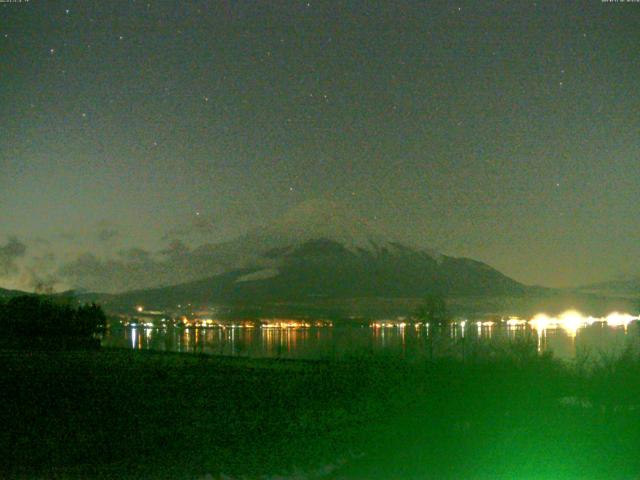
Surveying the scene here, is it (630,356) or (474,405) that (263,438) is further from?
(630,356)

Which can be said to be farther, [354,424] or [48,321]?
[48,321]

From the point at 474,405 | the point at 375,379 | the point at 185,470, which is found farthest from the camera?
the point at 375,379

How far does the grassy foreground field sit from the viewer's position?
42.7 ft

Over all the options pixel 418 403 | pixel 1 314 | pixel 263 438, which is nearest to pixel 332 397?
pixel 418 403

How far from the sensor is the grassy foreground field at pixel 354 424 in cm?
1302

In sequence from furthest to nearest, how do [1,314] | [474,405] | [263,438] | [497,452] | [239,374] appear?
1. [1,314]
2. [239,374]
3. [474,405]
4. [263,438]
5. [497,452]

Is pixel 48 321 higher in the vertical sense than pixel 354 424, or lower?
higher

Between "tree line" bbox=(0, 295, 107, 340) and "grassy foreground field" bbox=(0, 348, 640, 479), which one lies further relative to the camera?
"tree line" bbox=(0, 295, 107, 340)

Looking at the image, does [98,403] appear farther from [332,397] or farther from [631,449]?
[631,449]

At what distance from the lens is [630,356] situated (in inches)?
785

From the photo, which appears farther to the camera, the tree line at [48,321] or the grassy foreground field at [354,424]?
the tree line at [48,321]

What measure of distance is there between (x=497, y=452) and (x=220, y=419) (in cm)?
586

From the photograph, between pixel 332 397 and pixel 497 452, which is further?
pixel 332 397

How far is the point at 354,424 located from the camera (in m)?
16.8
